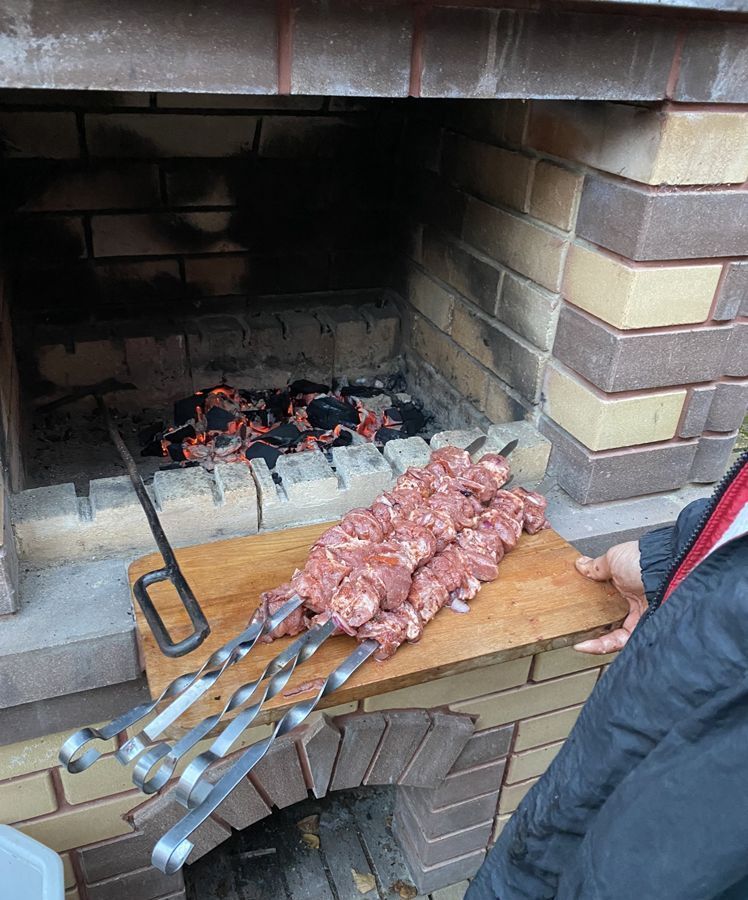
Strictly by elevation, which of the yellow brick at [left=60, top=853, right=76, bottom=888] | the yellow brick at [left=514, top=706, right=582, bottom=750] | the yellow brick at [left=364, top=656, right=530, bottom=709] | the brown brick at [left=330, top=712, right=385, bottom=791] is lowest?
the yellow brick at [left=60, top=853, right=76, bottom=888]

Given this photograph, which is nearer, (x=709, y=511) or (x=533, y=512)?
(x=709, y=511)

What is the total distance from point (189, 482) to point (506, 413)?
1.02 metres

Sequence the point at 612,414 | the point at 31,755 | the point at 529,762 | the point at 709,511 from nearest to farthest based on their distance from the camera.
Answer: the point at 709,511, the point at 31,755, the point at 612,414, the point at 529,762

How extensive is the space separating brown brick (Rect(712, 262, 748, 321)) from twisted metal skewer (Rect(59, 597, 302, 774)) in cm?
136

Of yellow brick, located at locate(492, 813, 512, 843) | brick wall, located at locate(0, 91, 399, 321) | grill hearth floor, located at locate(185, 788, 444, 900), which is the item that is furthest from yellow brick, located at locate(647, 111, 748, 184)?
grill hearth floor, located at locate(185, 788, 444, 900)

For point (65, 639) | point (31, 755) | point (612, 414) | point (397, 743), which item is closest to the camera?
point (65, 639)

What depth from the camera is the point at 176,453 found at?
2.69m

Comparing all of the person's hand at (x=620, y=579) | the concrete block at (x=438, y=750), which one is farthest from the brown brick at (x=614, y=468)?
the concrete block at (x=438, y=750)

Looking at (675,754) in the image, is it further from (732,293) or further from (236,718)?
(732,293)

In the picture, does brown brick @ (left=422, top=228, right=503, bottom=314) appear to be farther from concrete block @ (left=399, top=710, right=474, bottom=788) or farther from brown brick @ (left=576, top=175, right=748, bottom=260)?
concrete block @ (left=399, top=710, right=474, bottom=788)

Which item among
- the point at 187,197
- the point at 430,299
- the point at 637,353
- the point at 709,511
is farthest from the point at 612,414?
the point at 187,197

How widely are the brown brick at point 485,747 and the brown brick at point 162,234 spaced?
206 cm

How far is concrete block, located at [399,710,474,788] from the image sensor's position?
225 centimetres

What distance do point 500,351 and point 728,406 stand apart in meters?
0.67
